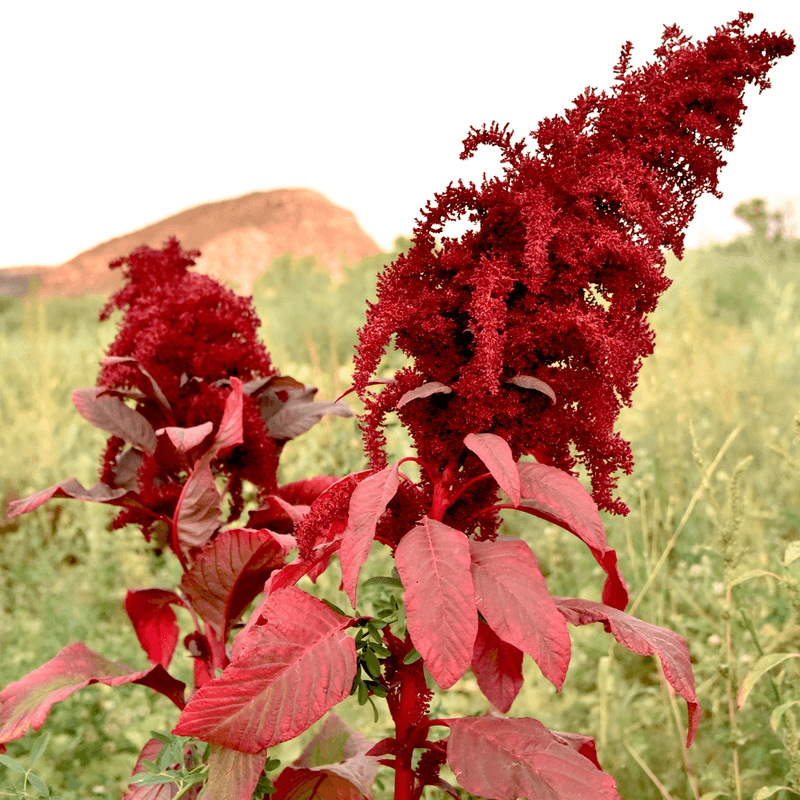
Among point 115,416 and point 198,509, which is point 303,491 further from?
point 115,416

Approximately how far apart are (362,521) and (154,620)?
0.85m

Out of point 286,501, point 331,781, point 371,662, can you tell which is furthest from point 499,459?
point 286,501

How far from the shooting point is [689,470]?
10.5 ft

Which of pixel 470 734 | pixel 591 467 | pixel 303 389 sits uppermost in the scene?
pixel 303 389

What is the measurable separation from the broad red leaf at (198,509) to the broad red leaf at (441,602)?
509mm

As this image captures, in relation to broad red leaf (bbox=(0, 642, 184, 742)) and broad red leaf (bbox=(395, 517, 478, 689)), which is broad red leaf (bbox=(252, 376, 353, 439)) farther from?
broad red leaf (bbox=(395, 517, 478, 689))

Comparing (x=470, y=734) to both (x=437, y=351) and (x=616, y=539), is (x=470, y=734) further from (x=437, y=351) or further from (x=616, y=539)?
(x=616, y=539)

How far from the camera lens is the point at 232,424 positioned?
117 centimetres

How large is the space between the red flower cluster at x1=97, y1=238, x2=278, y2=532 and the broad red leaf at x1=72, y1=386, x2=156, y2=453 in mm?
33

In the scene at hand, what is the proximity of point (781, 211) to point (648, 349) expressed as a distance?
5.60 m

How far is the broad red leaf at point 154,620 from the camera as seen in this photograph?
1.40 metres

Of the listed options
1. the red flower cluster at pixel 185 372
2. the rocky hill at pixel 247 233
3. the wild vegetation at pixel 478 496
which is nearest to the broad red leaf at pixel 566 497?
the wild vegetation at pixel 478 496

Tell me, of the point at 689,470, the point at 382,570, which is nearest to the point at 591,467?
the point at 382,570

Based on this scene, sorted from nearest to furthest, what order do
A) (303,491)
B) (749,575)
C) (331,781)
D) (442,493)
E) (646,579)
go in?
(442,493), (331,781), (749,575), (303,491), (646,579)
